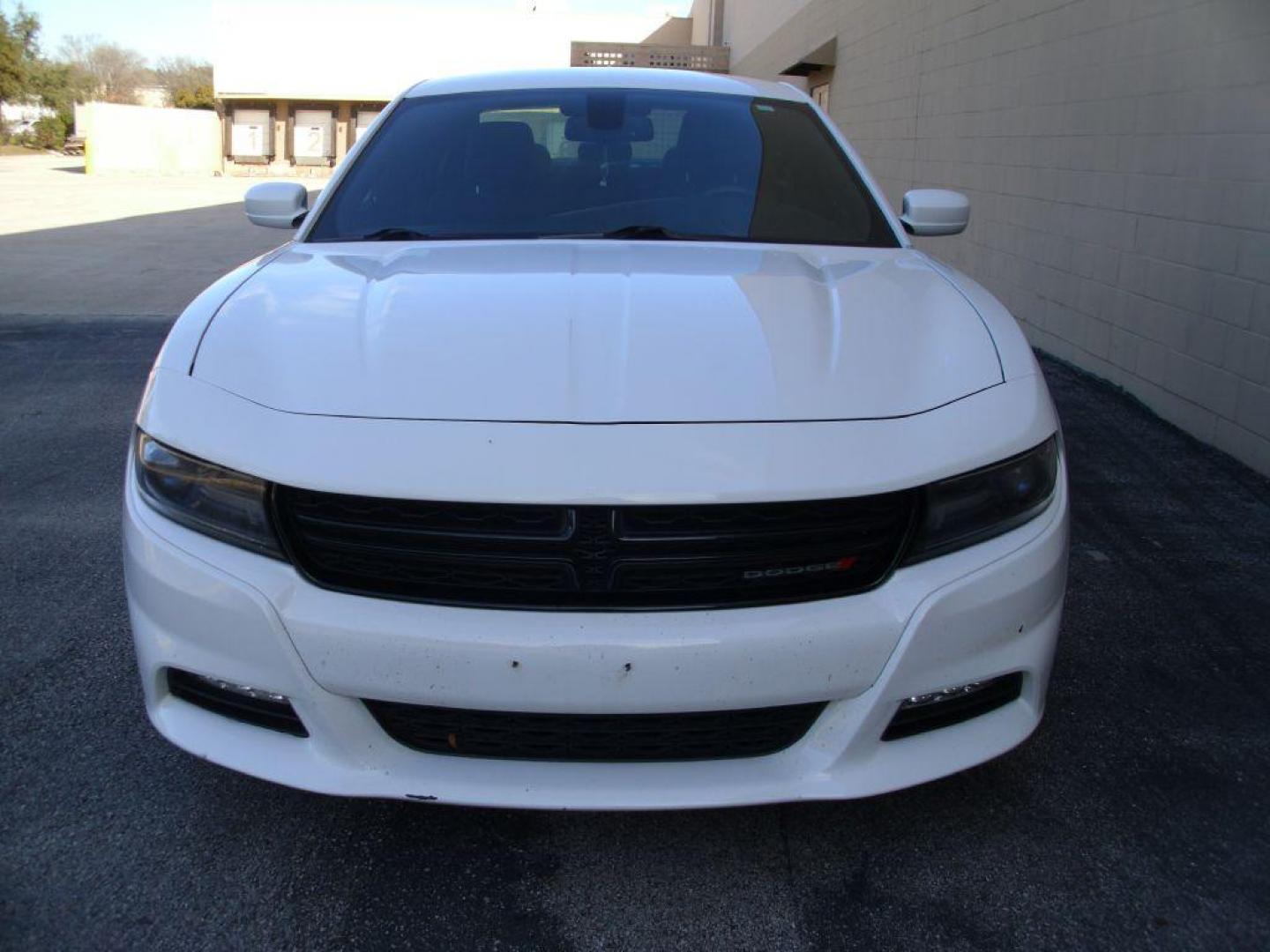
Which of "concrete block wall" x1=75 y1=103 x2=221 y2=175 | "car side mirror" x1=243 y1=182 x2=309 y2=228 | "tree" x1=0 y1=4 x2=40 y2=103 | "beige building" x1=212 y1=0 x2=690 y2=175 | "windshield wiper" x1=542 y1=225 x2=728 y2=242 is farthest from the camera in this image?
"tree" x1=0 y1=4 x2=40 y2=103

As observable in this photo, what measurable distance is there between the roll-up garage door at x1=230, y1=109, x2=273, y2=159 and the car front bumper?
3909cm

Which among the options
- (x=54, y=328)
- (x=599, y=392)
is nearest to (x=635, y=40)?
(x=54, y=328)

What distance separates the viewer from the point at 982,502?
219 centimetres

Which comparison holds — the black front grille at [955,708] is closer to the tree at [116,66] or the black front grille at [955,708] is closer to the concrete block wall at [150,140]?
the concrete block wall at [150,140]

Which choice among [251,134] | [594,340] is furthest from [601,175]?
[251,134]

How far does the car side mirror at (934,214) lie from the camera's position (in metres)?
3.70

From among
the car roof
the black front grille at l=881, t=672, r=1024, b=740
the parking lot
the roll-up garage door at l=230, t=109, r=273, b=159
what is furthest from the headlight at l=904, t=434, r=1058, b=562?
the roll-up garage door at l=230, t=109, r=273, b=159

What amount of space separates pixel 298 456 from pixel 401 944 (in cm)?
90

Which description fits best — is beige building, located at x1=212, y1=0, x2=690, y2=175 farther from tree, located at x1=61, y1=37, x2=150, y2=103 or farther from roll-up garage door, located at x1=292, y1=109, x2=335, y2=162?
tree, located at x1=61, y1=37, x2=150, y2=103

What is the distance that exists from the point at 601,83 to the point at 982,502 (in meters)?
2.32

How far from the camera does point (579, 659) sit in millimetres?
1959

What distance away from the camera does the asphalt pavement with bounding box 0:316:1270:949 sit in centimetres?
212

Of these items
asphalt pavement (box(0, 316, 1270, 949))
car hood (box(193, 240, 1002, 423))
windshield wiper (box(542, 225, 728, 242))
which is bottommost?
asphalt pavement (box(0, 316, 1270, 949))

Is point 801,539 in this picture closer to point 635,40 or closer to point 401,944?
point 401,944
